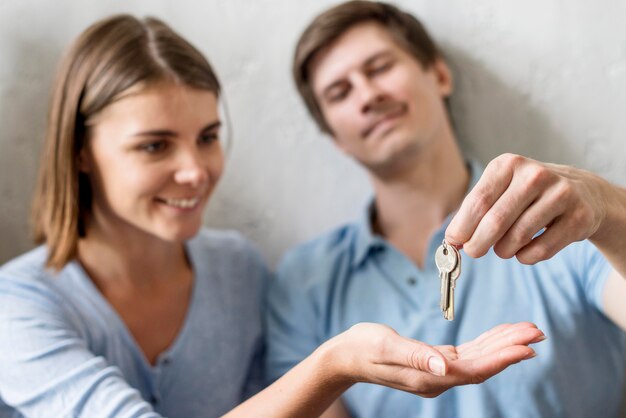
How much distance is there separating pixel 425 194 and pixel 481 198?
0.60 m

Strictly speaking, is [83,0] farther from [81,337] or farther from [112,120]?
[81,337]

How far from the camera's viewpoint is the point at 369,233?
4.54 feet

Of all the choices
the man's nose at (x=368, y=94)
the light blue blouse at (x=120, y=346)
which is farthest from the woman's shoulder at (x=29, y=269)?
the man's nose at (x=368, y=94)

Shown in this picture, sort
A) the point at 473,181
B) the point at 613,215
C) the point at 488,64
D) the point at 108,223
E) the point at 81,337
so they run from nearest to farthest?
the point at 613,215, the point at 81,337, the point at 108,223, the point at 473,181, the point at 488,64

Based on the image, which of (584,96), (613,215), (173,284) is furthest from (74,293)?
(584,96)

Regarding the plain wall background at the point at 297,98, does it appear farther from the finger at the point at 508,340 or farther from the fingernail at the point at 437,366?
the fingernail at the point at 437,366

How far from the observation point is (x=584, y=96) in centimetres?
143

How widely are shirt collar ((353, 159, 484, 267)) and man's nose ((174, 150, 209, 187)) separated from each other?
0.34 metres

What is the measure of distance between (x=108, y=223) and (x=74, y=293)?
136mm

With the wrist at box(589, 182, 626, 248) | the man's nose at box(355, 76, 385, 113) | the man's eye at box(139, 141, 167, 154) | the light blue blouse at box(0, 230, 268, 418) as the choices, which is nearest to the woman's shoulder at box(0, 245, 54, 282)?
the light blue blouse at box(0, 230, 268, 418)

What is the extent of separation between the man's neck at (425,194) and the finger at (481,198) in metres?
0.56

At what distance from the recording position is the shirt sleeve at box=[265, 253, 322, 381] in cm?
132

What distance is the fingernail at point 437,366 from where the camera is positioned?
30.5 inches

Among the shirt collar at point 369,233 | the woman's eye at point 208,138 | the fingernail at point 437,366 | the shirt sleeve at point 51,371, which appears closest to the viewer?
the fingernail at point 437,366
